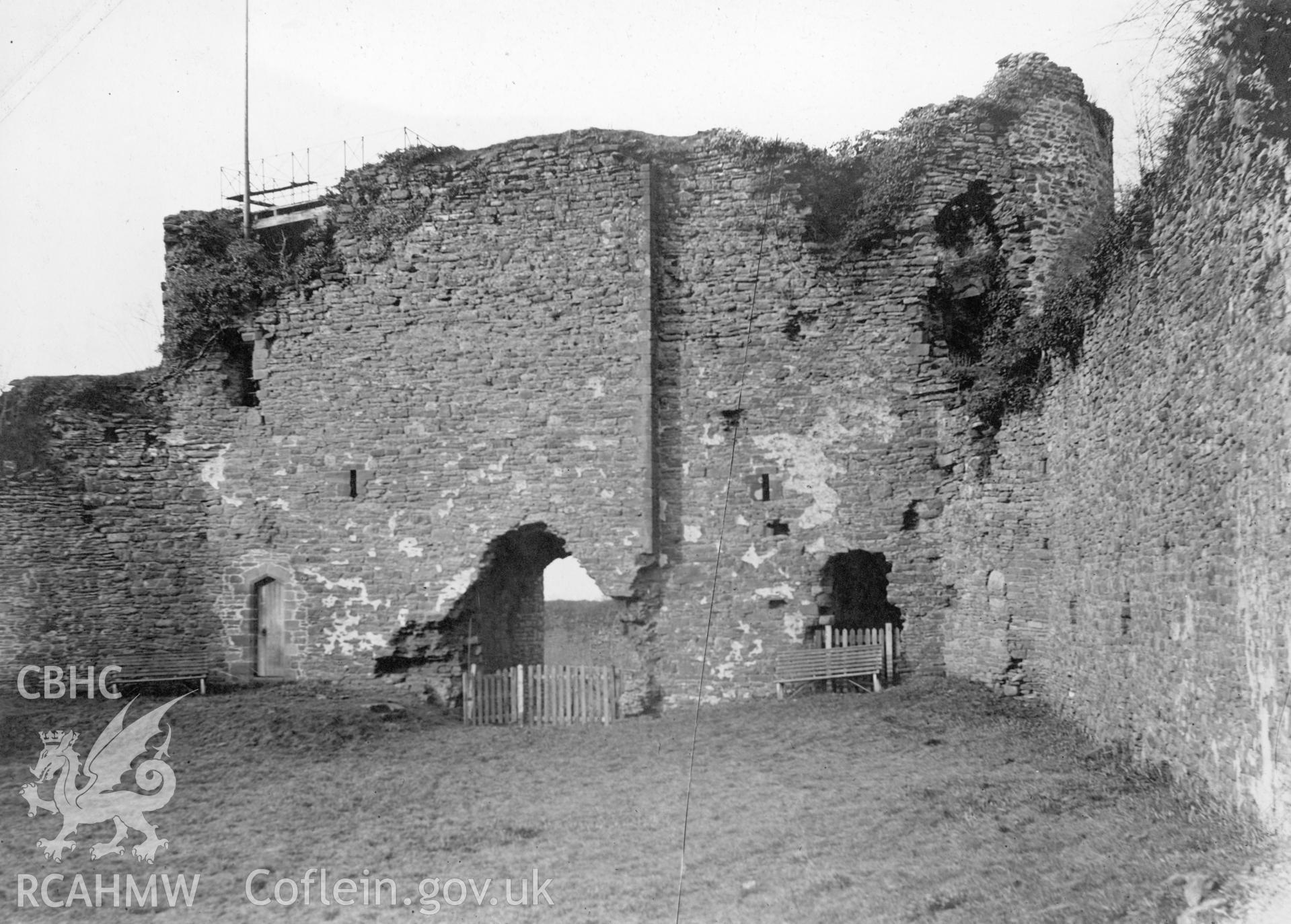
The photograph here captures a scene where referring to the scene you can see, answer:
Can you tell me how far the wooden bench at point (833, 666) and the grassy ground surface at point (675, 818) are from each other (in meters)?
0.52

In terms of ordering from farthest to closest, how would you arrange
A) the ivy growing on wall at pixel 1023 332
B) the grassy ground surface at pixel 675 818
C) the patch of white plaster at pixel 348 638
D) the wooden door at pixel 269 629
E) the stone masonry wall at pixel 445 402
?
1. the wooden door at pixel 269 629
2. the patch of white plaster at pixel 348 638
3. the stone masonry wall at pixel 445 402
4. the ivy growing on wall at pixel 1023 332
5. the grassy ground surface at pixel 675 818

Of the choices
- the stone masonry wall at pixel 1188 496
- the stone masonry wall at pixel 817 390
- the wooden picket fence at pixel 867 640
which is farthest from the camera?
the stone masonry wall at pixel 817 390

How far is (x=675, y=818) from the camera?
991cm

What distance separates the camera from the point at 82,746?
1246 centimetres

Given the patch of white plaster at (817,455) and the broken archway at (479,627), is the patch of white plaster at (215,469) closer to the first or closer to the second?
the broken archway at (479,627)

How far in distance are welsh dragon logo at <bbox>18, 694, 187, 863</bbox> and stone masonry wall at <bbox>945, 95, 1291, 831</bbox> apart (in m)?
7.83

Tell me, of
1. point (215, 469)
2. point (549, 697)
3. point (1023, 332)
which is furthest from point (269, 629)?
point (1023, 332)

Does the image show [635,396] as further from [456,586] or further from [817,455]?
[456,586]

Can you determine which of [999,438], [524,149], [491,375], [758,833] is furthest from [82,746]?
[999,438]

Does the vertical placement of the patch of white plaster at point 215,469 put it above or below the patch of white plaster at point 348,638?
above

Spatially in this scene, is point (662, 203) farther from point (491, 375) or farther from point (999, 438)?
point (999, 438)

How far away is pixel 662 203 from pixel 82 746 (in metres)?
9.14

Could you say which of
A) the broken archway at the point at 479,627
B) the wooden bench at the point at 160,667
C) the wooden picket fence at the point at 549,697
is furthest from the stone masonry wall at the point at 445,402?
the wooden picket fence at the point at 549,697

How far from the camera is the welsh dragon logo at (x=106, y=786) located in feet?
31.5
